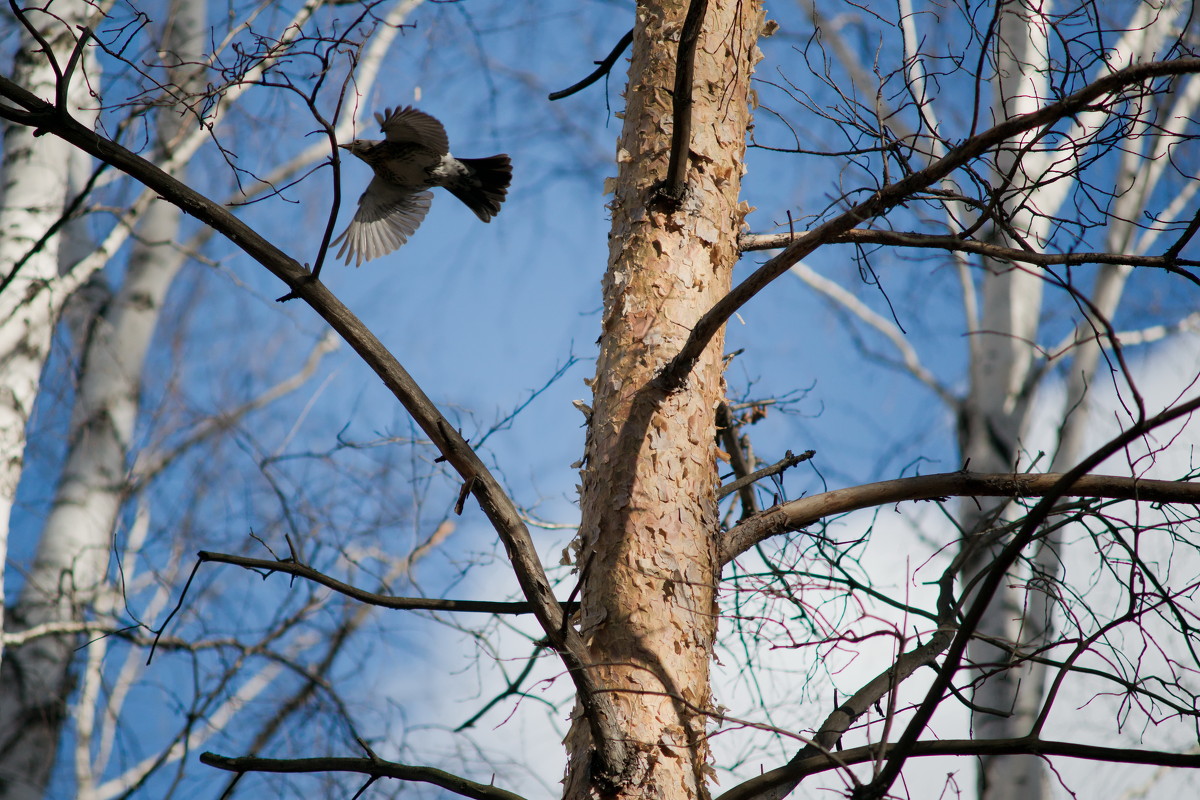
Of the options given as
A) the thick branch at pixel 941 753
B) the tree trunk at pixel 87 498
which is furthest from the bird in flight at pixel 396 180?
the thick branch at pixel 941 753

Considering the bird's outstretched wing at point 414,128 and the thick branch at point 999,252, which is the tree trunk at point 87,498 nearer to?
the bird's outstretched wing at point 414,128

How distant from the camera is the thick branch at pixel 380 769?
6.11ft

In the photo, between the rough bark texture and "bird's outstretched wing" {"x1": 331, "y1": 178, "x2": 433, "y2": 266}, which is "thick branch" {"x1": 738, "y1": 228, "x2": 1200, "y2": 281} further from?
"bird's outstretched wing" {"x1": 331, "y1": 178, "x2": 433, "y2": 266}

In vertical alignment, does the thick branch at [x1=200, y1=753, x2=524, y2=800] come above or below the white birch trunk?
below

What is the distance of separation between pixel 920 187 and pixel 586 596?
1026 mm

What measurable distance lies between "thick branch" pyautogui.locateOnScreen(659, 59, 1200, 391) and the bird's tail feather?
2.80 m

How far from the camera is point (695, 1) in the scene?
192cm

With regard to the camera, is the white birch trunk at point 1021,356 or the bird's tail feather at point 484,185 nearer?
the bird's tail feather at point 484,185

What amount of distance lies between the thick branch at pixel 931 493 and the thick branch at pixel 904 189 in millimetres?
380

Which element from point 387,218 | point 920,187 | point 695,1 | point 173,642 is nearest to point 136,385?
point 173,642

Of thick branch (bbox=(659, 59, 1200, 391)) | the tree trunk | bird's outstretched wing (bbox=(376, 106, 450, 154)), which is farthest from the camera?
the tree trunk

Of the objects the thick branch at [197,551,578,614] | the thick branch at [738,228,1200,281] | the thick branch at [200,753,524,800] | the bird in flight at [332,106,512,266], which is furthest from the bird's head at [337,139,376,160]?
the thick branch at [200,753,524,800]

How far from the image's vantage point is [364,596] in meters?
1.99

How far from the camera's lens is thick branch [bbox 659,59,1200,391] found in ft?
5.15
